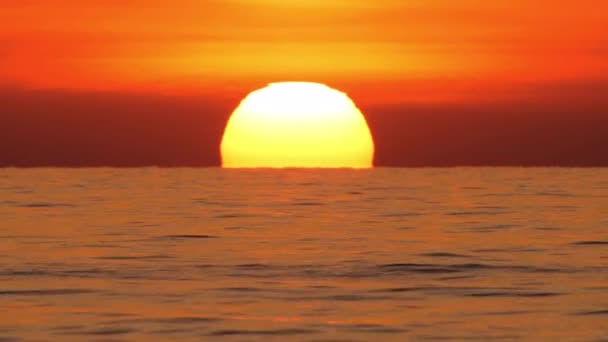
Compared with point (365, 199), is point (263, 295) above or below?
below

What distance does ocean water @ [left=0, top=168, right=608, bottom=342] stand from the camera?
2322cm

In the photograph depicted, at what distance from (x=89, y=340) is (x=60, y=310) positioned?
3388mm

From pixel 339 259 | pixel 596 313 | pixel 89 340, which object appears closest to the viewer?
pixel 89 340

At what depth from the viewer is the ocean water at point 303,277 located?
23.2m

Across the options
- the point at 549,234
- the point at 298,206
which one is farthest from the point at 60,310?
the point at 298,206

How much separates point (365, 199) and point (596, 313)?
173 ft

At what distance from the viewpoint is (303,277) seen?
30.6 metres

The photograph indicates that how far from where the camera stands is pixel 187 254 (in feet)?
121

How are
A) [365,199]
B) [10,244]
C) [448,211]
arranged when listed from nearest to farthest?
[10,244], [448,211], [365,199]

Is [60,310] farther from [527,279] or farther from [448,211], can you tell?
[448,211]

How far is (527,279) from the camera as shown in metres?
30.2

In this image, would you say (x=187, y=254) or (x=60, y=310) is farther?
(x=187, y=254)

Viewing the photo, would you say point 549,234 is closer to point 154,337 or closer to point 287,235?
point 287,235

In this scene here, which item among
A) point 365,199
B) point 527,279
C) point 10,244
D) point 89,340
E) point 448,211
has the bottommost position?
Result: point 89,340
